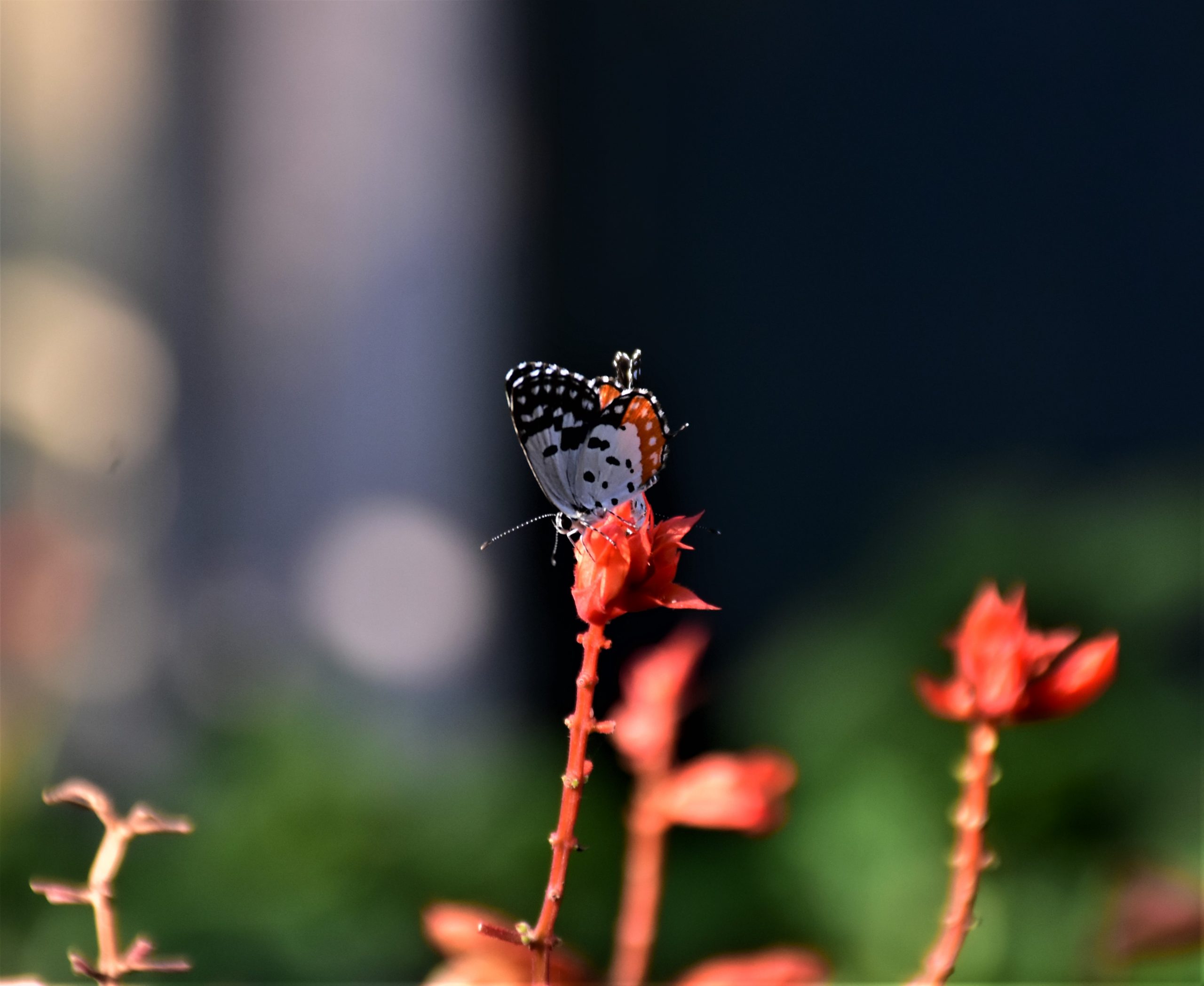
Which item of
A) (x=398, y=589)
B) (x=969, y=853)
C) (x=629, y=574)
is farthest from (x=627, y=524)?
(x=398, y=589)

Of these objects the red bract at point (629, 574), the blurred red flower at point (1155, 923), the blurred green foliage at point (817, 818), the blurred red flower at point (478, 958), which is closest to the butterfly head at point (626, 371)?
the red bract at point (629, 574)

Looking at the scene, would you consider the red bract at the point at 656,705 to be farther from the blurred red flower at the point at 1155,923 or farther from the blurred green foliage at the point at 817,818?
the blurred green foliage at the point at 817,818

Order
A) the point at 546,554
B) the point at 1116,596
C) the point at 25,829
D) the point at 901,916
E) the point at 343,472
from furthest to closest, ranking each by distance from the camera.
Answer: the point at 343,472
the point at 546,554
the point at 1116,596
the point at 25,829
the point at 901,916

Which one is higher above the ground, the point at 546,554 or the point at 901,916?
the point at 546,554

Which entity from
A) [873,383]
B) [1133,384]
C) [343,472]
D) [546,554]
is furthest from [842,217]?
[343,472]

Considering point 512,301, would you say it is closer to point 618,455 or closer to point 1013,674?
point 618,455

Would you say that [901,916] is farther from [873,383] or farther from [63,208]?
[63,208]
